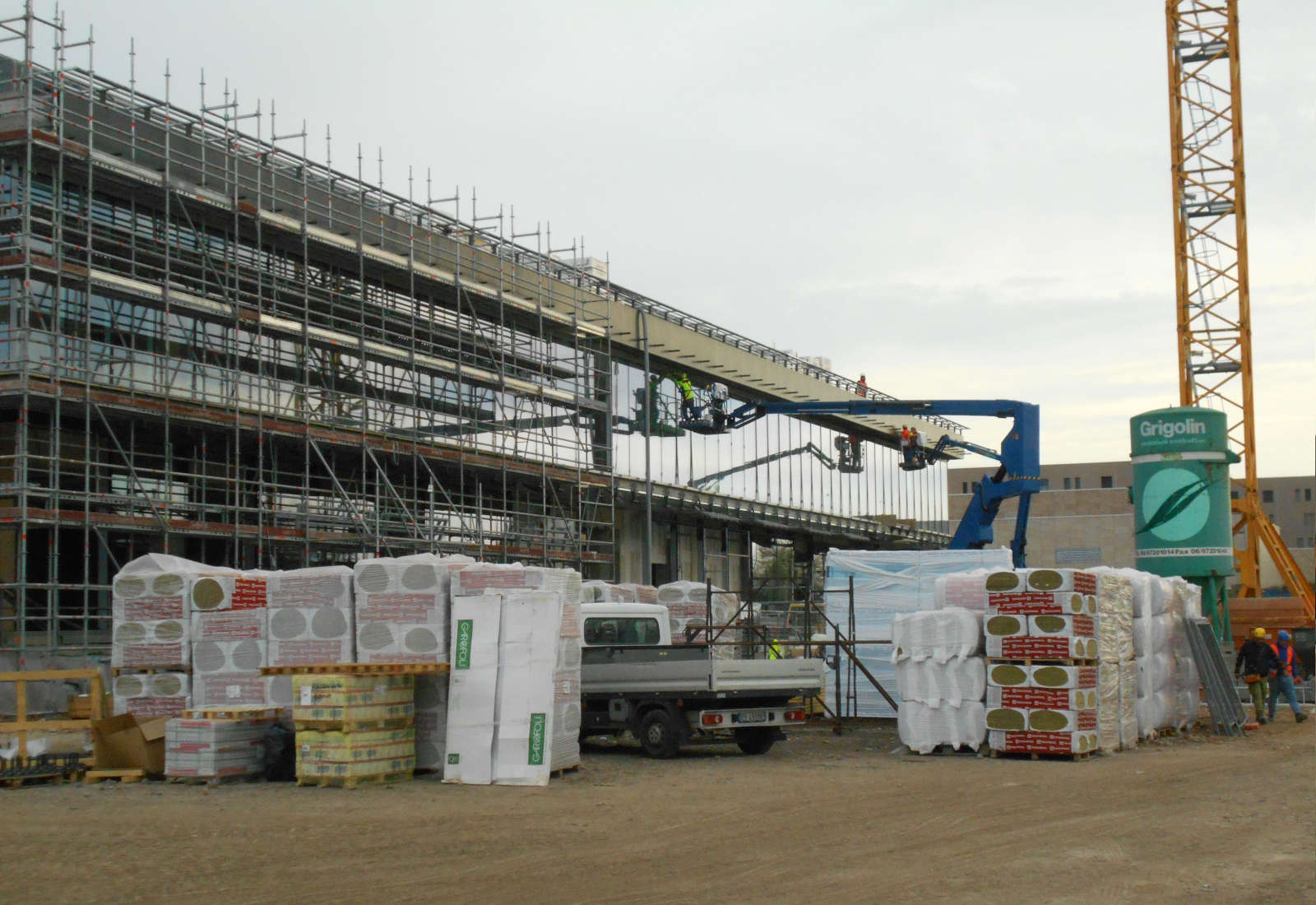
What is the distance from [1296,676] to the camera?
2972cm

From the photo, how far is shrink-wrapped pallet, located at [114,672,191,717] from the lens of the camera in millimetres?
17812

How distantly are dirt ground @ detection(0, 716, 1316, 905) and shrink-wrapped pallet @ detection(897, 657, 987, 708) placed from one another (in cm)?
128

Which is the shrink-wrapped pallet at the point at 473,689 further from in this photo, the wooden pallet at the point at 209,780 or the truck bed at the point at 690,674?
the truck bed at the point at 690,674

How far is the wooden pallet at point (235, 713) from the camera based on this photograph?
15.9 meters

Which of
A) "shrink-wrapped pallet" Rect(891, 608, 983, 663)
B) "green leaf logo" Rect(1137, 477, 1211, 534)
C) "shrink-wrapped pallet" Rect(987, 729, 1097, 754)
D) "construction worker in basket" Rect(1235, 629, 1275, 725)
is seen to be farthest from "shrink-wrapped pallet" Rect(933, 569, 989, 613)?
"green leaf logo" Rect(1137, 477, 1211, 534)

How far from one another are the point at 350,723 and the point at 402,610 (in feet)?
5.23

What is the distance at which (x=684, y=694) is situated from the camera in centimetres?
1838

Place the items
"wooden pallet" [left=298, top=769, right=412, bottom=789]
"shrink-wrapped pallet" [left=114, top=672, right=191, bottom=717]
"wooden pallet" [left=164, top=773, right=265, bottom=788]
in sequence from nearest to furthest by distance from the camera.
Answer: "wooden pallet" [left=298, top=769, right=412, bottom=789]
"wooden pallet" [left=164, top=773, right=265, bottom=788]
"shrink-wrapped pallet" [left=114, top=672, right=191, bottom=717]

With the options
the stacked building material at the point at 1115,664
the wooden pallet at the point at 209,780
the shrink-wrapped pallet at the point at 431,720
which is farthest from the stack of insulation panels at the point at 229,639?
the stacked building material at the point at 1115,664

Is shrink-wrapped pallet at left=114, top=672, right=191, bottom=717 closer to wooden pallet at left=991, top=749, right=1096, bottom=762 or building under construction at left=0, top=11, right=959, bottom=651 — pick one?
building under construction at left=0, top=11, right=959, bottom=651

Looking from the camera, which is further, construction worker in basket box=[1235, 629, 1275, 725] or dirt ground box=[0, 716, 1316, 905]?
construction worker in basket box=[1235, 629, 1275, 725]

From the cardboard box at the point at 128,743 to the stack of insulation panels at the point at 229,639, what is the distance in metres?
1.36

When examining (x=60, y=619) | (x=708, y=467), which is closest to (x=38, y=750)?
(x=60, y=619)

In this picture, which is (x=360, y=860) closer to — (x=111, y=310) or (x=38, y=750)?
(x=38, y=750)
